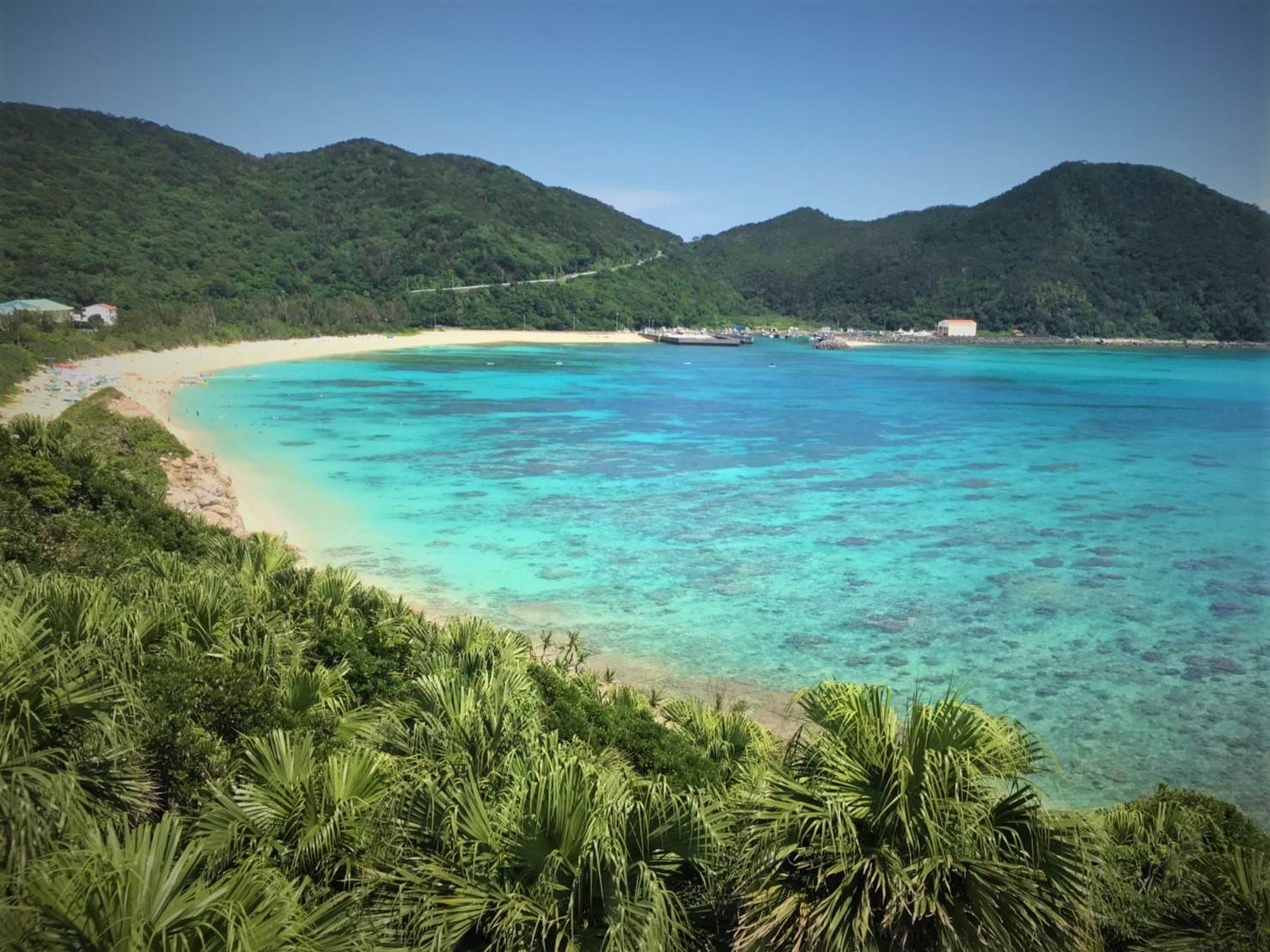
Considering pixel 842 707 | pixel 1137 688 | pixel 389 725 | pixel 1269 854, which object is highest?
pixel 842 707

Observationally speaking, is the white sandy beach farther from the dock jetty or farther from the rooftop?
the rooftop

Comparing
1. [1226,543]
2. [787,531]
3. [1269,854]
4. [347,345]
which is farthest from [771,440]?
[347,345]

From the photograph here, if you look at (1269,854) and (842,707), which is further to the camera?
(1269,854)

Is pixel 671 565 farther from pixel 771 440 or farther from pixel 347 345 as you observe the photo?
pixel 347 345

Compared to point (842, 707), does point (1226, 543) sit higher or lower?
lower

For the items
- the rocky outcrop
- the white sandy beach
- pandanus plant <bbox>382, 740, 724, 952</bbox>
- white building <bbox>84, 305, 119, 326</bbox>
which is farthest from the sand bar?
pandanus plant <bbox>382, 740, 724, 952</bbox>

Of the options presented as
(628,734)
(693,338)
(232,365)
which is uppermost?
(693,338)

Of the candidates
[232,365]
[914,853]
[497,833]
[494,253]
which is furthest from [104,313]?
[914,853]

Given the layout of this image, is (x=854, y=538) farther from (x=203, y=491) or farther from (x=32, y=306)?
(x=32, y=306)
